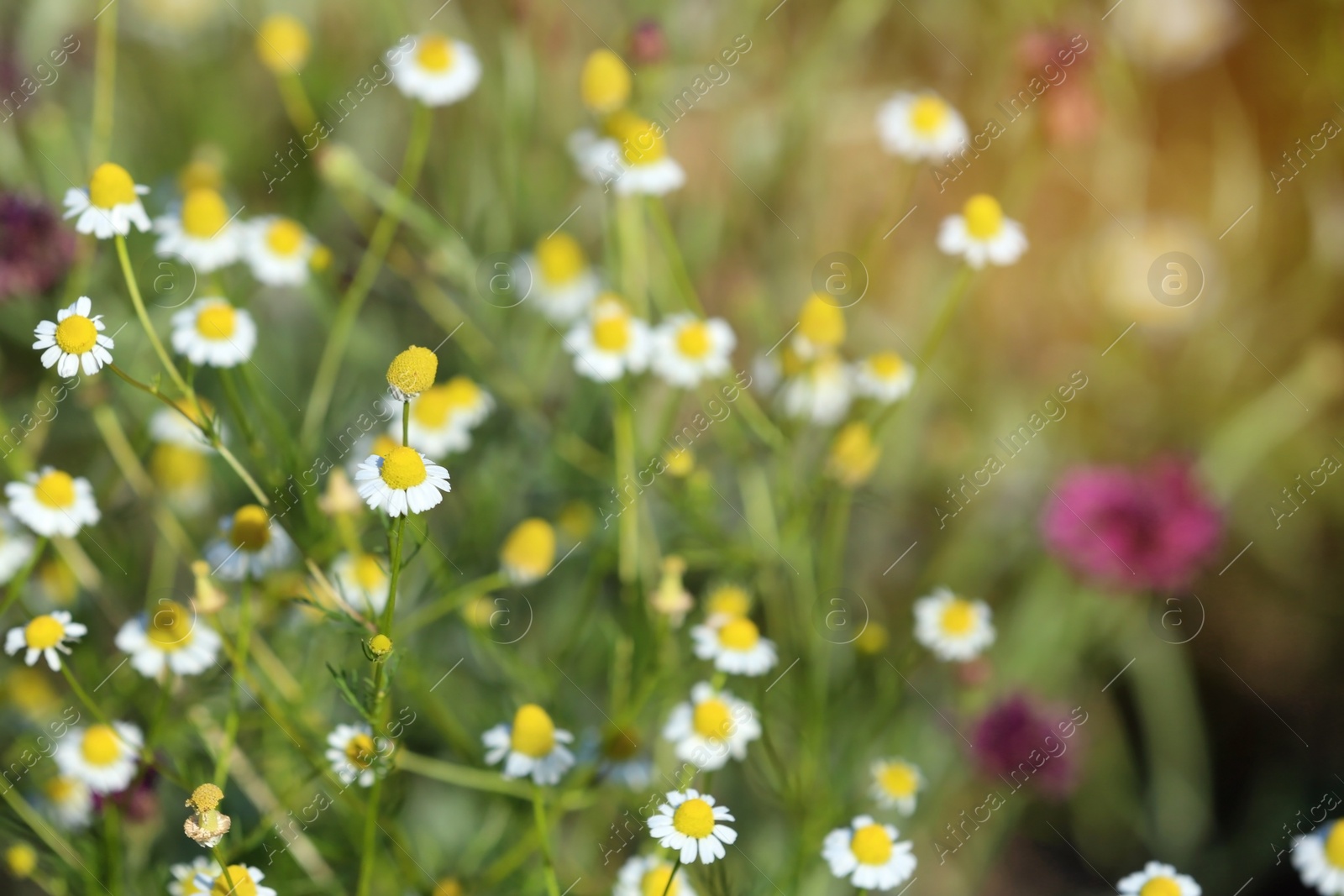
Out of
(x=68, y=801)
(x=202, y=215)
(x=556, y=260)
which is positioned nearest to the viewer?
(x=68, y=801)

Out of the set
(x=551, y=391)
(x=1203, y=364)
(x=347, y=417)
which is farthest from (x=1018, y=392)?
(x=347, y=417)

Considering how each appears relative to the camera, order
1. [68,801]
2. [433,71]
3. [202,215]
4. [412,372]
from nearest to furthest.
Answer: [412,372] < [68,801] < [202,215] < [433,71]

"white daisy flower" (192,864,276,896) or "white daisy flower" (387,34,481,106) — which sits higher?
"white daisy flower" (387,34,481,106)

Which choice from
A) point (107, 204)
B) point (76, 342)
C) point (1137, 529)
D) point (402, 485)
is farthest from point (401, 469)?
point (1137, 529)

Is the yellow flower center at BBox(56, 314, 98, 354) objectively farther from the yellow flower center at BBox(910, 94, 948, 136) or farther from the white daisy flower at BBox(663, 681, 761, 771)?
the yellow flower center at BBox(910, 94, 948, 136)

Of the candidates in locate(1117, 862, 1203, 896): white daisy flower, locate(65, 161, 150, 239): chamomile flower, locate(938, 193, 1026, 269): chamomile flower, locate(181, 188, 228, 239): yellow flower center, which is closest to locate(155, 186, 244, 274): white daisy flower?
locate(181, 188, 228, 239): yellow flower center

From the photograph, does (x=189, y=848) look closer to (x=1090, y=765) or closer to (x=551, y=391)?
(x=551, y=391)

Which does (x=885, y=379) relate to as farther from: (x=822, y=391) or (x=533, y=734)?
(x=533, y=734)
